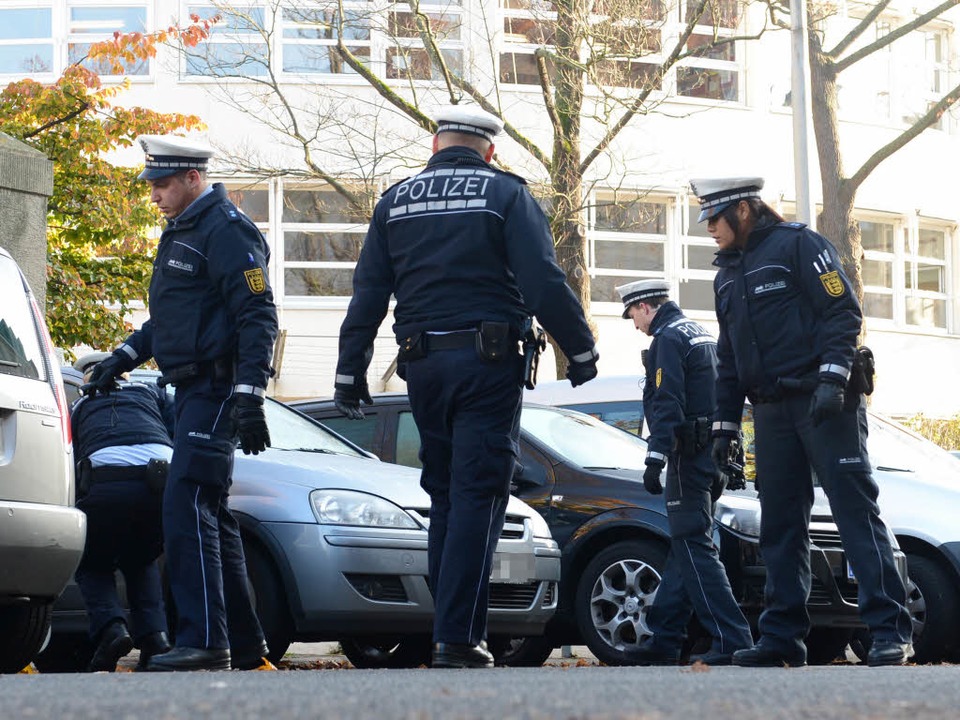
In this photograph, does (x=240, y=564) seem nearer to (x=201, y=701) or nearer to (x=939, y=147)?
(x=201, y=701)

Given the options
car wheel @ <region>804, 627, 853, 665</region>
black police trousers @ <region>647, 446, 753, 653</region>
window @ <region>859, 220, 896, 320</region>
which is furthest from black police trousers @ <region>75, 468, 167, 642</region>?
window @ <region>859, 220, 896, 320</region>

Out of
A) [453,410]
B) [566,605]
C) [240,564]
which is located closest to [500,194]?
[453,410]

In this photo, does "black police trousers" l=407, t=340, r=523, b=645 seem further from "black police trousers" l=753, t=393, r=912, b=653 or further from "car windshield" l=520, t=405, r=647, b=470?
"car windshield" l=520, t=405, r=647, b=470

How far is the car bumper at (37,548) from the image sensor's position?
233 inches

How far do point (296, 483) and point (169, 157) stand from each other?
1662mm

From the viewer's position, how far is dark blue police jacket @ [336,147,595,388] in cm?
609

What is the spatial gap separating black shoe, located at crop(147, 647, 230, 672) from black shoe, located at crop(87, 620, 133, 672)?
1081 mm

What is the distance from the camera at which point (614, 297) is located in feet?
84.2

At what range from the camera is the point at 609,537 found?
9344mm

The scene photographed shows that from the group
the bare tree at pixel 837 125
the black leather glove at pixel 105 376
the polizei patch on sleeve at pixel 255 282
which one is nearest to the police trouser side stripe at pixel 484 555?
the polizei patch on sleeve at pixel 255 282

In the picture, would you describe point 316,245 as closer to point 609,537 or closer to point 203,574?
point 609,537

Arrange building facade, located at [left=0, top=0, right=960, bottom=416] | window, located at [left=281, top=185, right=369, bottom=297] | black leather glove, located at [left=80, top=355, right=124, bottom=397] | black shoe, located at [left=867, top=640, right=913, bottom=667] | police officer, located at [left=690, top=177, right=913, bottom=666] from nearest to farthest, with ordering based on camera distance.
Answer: black shoe, located at [left=867, top=640, right=913, bottom=667], police officer, located at [left=690, top=177, right=913, bottom=666], black leather glove, located at [left=80, top=355, right=124, bottom=397], building facade, located at [left=0, top=0, right=960, bottom=416], window, located at [left=281, top=185, right=369, bottom=297]

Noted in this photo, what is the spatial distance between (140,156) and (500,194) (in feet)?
61.6

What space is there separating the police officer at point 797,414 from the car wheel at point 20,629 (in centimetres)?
264
